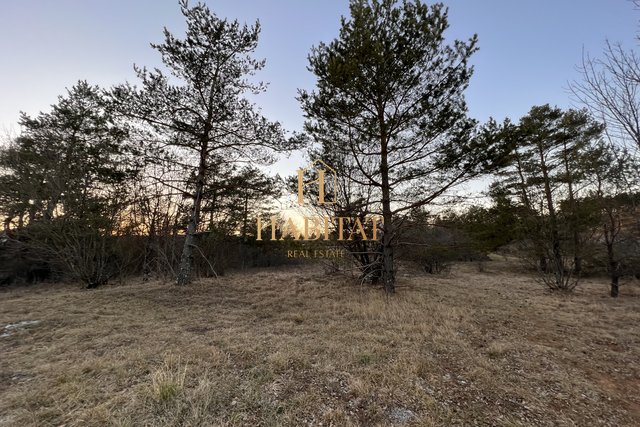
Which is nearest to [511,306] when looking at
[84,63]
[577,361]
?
[577,361]

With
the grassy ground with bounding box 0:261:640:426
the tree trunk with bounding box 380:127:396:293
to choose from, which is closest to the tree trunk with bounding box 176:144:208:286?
the grassy ground with bounding box 0:261:640:426

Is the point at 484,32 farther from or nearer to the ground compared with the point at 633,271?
farther from the ground

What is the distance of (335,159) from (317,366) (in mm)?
5708

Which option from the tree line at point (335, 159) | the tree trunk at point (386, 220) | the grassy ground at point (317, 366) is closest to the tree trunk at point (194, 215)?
the tree line at point (335, 159)

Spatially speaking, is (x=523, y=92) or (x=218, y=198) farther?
(x=218, y=198)

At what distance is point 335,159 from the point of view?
7.48 meters

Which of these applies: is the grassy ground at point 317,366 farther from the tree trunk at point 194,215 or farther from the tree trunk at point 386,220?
the tree trunk at point 194,215

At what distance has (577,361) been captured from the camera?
3285 millimetres

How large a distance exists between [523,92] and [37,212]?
15270 mm

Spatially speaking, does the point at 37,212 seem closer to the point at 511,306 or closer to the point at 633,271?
the point at 511,306

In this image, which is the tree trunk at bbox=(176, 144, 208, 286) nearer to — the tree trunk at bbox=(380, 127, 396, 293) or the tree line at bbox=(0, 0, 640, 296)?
the tree line at bbox=(0, 0, 640, 296)

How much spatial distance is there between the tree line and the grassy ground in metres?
2.78

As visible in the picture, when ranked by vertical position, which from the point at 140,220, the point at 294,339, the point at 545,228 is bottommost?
the point at 294,339

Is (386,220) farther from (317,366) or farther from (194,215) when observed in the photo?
(194,215)
